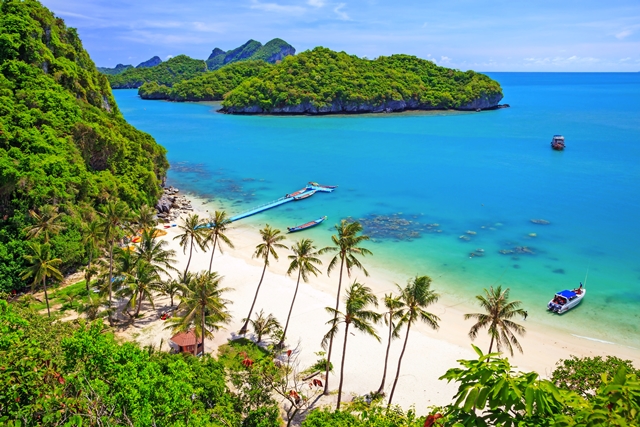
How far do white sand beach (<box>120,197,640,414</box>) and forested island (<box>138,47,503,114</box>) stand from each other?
124776 millimetres

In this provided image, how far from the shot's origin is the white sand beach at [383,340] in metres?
25.5

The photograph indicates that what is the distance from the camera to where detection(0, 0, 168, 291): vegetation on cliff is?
109 feet

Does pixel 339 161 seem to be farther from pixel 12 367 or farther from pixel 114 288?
pixel 12 367

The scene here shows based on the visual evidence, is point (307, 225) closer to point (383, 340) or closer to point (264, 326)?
point (264, 326)

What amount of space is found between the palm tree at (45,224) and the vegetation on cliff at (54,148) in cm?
15

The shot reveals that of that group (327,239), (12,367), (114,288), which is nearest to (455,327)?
(327,239)

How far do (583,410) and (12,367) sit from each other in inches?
553

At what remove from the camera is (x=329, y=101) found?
510 feet

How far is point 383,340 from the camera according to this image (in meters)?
29.6

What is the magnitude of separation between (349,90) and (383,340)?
137 metres

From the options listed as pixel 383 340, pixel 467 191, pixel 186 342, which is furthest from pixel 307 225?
pixel 467 191

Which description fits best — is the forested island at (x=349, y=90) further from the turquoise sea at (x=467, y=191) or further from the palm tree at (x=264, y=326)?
the palm tree at (x=264, y=326)

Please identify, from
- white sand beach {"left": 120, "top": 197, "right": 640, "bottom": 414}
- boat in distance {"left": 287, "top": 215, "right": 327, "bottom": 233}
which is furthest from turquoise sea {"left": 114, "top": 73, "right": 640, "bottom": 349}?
white sand beach {"left": 120, "top": 197, "right": 640, "bottom": 414}

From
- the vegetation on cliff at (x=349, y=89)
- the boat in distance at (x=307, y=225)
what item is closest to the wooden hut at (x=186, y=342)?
the boat in distance at (x=307, y=225)
